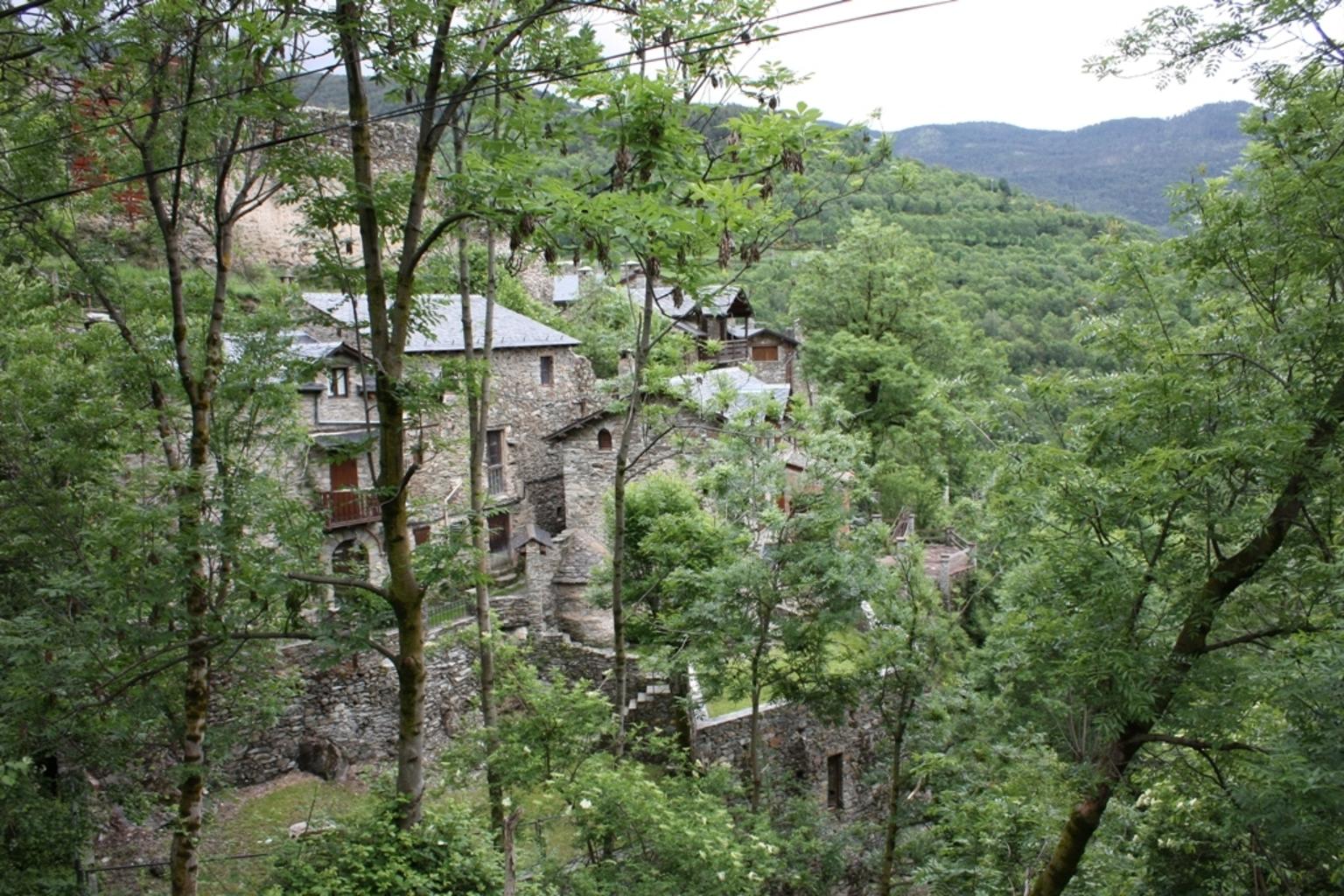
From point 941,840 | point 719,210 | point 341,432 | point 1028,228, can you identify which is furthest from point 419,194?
point 1028,228

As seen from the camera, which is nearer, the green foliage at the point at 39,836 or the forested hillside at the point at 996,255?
the green foliage at the point at 39,836

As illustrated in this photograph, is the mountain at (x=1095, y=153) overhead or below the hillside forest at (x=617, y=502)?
overhead

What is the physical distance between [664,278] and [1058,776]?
6.10 m

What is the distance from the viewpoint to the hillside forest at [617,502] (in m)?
6.92

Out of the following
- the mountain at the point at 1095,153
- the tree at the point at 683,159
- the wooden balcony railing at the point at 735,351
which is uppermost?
the mountain at the point at 1095,153

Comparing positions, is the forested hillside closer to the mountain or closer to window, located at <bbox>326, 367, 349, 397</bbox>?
window, located at <bbox>326, 367, 349, 397</bbox>

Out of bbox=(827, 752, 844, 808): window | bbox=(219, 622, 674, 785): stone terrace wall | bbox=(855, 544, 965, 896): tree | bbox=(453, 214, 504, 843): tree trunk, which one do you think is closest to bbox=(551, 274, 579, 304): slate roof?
bbox=(219, 622, 674, 785): stone terrace wall

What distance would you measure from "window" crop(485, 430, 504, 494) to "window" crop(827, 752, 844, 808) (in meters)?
10.6

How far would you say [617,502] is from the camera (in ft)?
38.5

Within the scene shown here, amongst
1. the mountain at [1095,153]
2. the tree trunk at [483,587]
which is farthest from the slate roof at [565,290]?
the mountain at [1095,153]

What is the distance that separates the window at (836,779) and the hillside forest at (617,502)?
2.74 meters

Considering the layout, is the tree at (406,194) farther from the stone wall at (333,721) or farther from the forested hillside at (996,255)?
the forested hillside at (996,255)

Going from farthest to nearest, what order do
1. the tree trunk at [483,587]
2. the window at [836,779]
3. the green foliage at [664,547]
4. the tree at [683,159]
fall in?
the window at [836,779], the green foliage at [664,547], the tree trunk at [483,587], the tree at [683,159]

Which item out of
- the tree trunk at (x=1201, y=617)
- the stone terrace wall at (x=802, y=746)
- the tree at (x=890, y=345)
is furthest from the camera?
the tree at (x=890, y=345)
